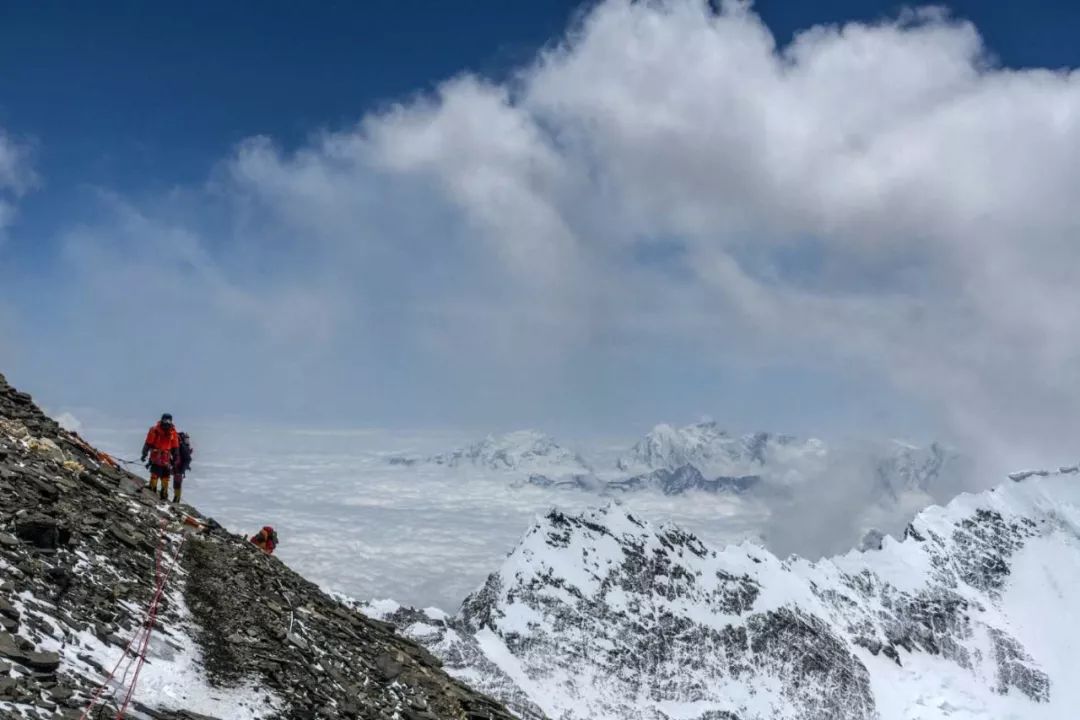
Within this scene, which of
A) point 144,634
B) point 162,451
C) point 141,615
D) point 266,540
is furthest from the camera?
point 266,540

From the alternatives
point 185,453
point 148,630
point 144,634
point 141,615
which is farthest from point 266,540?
point 144,634

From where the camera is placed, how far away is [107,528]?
76.4 ft

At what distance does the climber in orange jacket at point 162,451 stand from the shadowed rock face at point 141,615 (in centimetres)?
328

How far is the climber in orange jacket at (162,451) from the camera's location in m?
33.6

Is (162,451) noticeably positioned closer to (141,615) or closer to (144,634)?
(141,615)

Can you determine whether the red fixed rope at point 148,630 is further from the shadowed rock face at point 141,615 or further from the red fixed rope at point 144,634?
the shadowed rock face at point 141,615

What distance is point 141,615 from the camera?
64.9 feet

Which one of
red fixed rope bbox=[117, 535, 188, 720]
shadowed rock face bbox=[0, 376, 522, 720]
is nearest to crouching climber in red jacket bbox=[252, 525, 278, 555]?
shadowed rock face bbox=[0, 376, 522, 720]

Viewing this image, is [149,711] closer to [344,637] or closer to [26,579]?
[26,579]

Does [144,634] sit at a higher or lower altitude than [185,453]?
lower

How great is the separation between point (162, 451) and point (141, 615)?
15.6 m

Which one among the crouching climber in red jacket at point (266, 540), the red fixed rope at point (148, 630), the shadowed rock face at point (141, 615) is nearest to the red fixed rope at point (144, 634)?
the red fixed rope at point (148, 630)

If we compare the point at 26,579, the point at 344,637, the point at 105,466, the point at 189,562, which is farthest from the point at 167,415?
the point at 26,579

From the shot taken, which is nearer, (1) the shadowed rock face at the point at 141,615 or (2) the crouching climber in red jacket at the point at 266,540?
(1) the shadowed rock face at the point at 141,615
